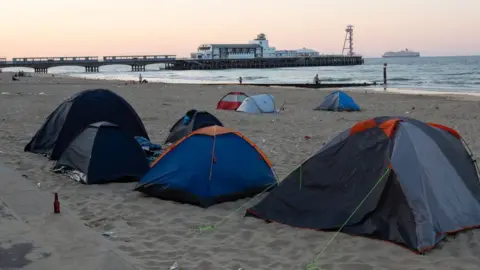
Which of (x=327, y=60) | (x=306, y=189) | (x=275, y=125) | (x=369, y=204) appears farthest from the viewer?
(x=327, y=60)

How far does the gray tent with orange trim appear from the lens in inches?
222

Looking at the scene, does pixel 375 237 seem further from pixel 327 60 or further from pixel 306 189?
pixel 327 60

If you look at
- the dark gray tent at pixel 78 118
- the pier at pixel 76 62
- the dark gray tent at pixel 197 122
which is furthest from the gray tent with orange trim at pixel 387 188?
the pier at pixel 76 62

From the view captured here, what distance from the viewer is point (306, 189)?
6473mm

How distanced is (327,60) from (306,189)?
420 ft

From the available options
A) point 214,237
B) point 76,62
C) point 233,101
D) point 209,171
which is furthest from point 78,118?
point 76,62

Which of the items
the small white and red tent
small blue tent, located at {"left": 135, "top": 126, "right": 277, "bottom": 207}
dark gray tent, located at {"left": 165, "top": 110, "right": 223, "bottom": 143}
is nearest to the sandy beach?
small blue tent, located at {"left": 135, "top": 126, "right": 277, "bottom": 207}

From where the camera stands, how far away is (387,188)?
228 inches

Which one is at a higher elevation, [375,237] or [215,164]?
[215,164]

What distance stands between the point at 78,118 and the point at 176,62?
364 feet

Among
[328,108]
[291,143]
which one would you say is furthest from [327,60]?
[291,143]

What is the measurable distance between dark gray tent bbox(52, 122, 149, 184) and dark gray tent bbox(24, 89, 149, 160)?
1610 mm

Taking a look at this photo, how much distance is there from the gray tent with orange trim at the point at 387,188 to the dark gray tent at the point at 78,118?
5388 millimetres

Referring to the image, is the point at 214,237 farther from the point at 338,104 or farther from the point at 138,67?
the point at 138,67
